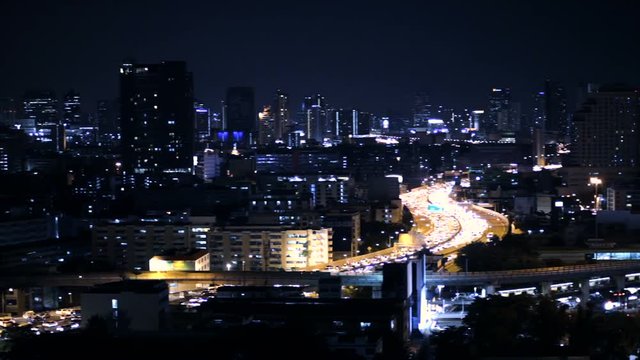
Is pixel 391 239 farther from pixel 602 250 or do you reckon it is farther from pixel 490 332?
pixel 490 332

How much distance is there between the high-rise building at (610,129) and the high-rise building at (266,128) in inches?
566

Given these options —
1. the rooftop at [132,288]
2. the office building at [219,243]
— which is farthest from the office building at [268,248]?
the rooftop at [132,288]

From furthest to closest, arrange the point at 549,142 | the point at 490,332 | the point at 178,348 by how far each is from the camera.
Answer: the point at 549,142 < the point at 490,332 < the point at 178,348

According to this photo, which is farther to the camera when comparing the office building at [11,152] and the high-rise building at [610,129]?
the office building at [11,152]

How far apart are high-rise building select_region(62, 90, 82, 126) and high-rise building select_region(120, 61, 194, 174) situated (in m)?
11.8

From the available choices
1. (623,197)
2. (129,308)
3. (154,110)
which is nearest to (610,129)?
(623,197)

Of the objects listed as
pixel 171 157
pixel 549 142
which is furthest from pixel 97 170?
pixel 549 142

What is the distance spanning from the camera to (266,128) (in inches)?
1551

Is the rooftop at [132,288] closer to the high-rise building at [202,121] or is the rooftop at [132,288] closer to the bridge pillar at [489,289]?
the bridge pillar at [489,289]

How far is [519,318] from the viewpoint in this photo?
9.19 metres

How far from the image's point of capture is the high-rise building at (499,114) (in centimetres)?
4484

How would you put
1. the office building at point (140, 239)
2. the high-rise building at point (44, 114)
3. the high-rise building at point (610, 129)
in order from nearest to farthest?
the office building at point (140, 239), the high-rise building at point (610, 129), the high-rise building at point (44, 114)

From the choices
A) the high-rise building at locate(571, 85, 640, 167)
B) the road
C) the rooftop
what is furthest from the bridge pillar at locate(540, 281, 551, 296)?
the high-rise building at locate(571, 85, 640, 167)

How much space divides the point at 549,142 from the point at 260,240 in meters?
22.9
